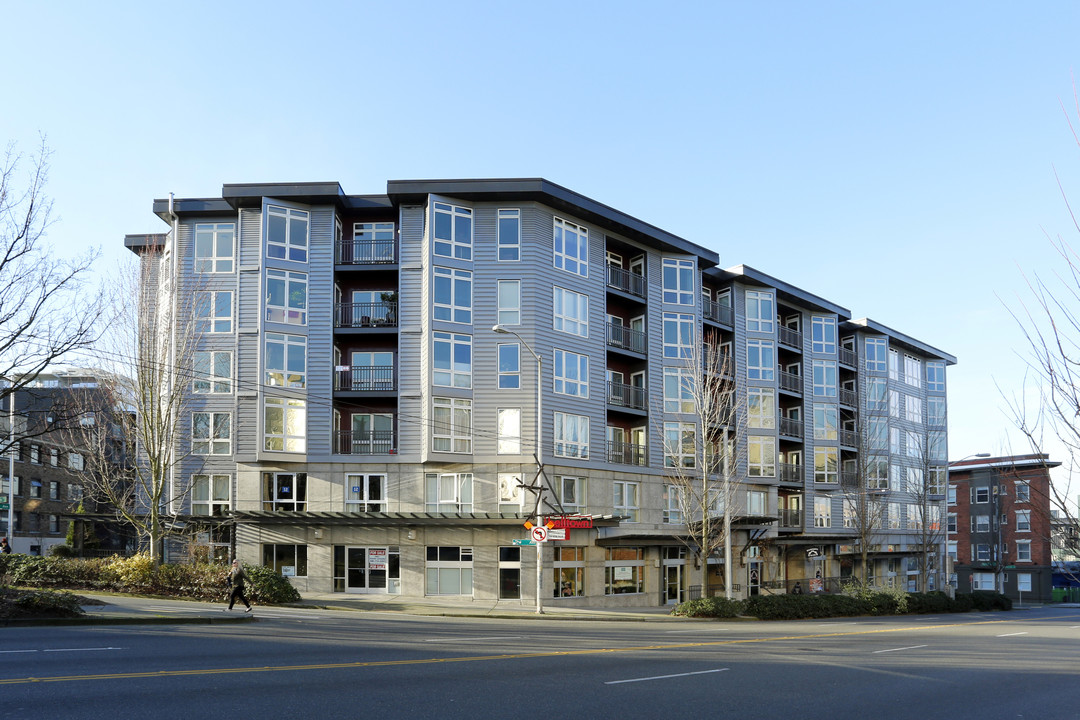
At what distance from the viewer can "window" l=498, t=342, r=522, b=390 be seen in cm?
3844

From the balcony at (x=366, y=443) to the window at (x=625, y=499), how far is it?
35.8ft

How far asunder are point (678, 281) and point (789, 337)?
1292 cm

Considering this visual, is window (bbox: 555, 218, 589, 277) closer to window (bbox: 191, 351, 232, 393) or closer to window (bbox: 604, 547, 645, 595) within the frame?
window (bbox: 604, 547, 645, 595)

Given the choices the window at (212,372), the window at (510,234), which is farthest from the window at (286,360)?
the window at (510,234)

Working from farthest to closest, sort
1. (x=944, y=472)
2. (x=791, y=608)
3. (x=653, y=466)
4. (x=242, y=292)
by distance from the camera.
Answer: (x=944, y=472), (x=653, y=466), (x=242, y=292), (x=791, y=608)

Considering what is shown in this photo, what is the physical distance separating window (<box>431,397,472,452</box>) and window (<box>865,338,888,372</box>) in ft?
121

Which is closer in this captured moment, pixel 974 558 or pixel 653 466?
pixel 653 466

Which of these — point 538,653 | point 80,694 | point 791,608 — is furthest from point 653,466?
point 80,694

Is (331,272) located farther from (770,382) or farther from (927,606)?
(927,606)

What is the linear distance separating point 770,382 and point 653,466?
12.4m

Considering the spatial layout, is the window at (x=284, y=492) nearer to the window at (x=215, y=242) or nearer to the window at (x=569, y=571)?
the window at (x=215, y=242)

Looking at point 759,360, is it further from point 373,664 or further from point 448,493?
point 373,664

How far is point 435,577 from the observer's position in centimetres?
3753

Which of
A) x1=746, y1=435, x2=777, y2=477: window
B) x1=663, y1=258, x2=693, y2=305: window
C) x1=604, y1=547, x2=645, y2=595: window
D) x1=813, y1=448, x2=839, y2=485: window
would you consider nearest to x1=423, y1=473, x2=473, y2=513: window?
x1=604, y1=547, x2=645, y2=595: window
